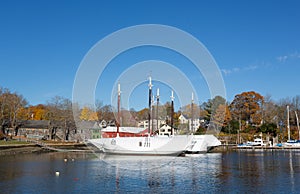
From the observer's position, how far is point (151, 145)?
52.5 meters

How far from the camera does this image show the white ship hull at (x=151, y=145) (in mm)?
51719

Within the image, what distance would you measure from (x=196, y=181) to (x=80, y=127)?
63.4 m

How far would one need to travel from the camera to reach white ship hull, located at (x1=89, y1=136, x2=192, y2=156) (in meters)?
51.7

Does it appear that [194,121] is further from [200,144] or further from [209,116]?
[200,144]

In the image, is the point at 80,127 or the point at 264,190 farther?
the point at 80,127

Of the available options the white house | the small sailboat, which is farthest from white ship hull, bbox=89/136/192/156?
the white house

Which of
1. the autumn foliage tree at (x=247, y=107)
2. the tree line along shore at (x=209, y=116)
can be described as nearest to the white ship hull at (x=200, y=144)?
the tree line along shore at (x=209, y=116)

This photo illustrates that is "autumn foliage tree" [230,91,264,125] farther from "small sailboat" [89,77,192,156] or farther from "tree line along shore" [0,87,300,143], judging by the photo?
"small sailboat" [89,77,192,156]

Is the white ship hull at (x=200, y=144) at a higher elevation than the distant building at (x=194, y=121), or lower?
lower

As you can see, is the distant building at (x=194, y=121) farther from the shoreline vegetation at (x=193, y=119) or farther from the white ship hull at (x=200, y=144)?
the white ship hull at (x=200, y=144)

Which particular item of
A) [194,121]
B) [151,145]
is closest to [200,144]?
[151,145]

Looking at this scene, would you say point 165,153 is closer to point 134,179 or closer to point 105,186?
point 134,179

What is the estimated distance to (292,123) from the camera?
90.7 meters

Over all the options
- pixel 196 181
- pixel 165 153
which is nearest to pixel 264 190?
pixel 196 181
